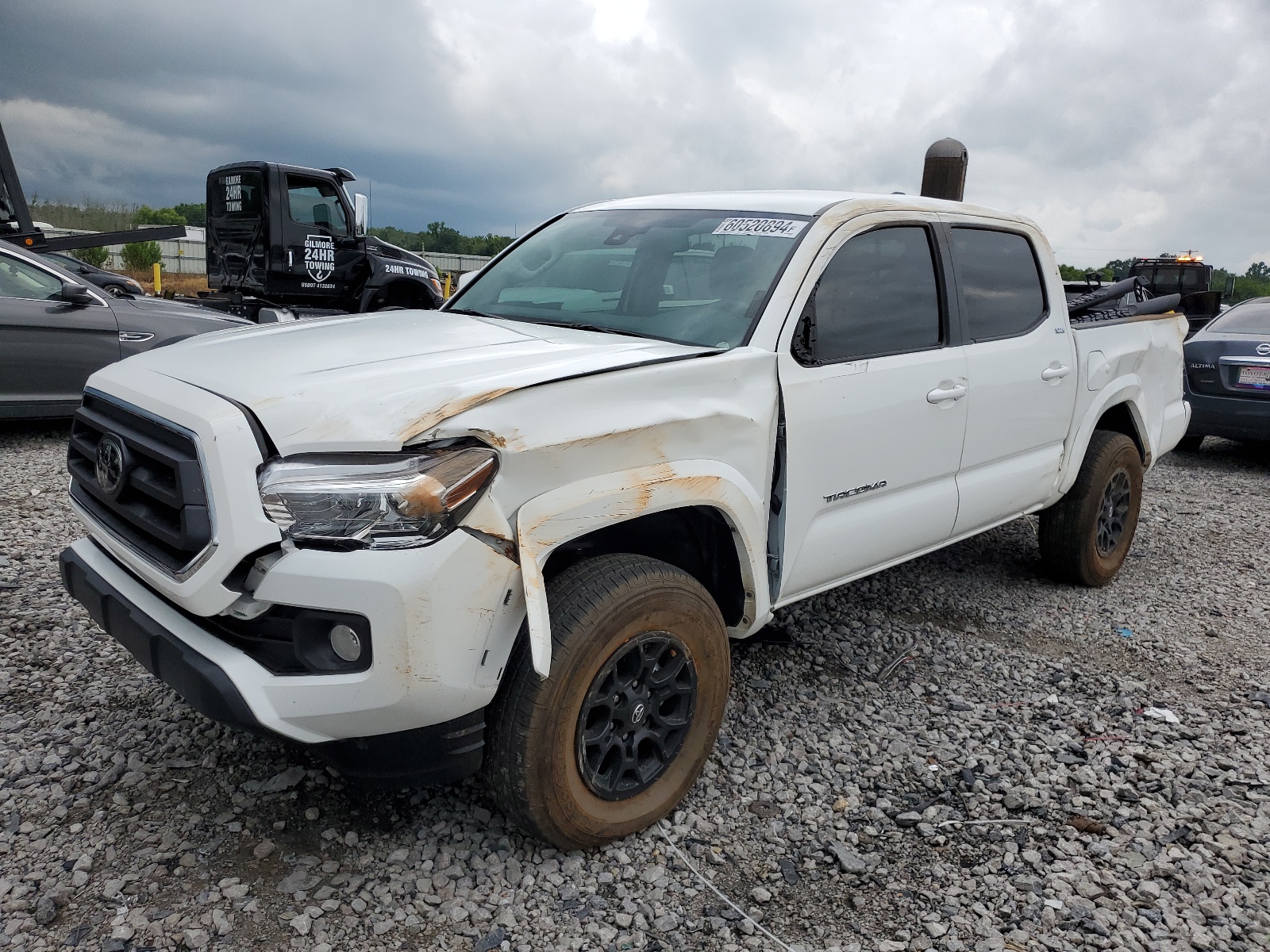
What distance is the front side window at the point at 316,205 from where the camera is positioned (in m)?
11.4

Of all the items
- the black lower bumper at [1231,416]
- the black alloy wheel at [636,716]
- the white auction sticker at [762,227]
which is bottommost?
the black alloy wheel at [636,716]

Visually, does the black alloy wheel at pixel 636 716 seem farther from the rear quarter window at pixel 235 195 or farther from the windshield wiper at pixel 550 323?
the rear quarter window at pixel 235 195

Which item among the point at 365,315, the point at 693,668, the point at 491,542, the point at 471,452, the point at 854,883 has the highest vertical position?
the point at 365,315

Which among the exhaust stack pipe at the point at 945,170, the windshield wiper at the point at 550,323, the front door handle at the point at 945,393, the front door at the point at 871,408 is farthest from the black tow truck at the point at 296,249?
the front door handle at the point at 945,393

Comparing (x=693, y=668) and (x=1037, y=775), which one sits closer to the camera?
(x=693, y=668)

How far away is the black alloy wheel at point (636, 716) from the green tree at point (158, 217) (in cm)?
4757

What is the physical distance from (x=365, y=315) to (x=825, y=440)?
173 centimetres

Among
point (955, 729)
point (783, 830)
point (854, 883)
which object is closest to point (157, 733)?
point (783, 830)

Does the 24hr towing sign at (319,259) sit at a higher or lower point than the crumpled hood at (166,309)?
higher

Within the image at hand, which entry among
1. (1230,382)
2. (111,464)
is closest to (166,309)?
(111,464)

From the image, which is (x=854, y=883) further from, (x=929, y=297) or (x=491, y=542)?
(x=929, y=297)

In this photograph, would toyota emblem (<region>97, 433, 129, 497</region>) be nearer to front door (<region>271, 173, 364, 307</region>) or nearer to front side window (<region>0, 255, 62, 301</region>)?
front side window (<region>0, 255, 62, 301</region>)

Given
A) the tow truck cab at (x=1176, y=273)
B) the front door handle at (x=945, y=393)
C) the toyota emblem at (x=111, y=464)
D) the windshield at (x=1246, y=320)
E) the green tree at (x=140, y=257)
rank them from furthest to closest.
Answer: the green tree at (x=140, y=257)
the tow truck cab at (x=1176, y=273)
the windshield at (x=1246, y=320)
the front door handle at (x=945, y=393)
the toyota emblem at (x=111, y=464)

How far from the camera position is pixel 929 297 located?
353 cm
